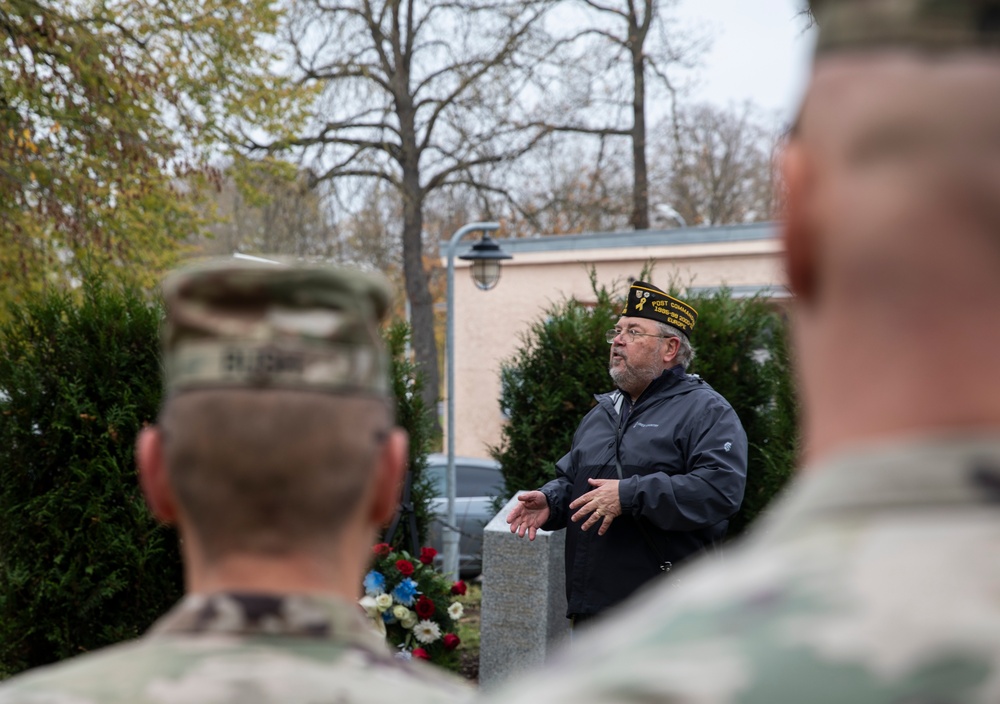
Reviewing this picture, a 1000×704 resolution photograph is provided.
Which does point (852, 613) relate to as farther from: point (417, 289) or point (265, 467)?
point (417, 289)

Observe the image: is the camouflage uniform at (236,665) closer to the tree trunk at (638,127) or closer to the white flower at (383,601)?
the white flower at (383,601)

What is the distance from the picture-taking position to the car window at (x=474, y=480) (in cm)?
1311

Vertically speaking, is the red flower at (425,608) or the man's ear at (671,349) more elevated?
the man's ear at (671,349)

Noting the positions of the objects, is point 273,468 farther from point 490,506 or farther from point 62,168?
point 62,168

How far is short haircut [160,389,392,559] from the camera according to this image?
1.32 m

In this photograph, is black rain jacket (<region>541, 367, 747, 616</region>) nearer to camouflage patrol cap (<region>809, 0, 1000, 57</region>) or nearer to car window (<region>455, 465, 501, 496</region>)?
camouflage patrol cap (<region>809, 0, 1000, 57</region>)

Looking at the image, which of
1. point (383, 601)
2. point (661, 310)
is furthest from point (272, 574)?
point (383, 601)

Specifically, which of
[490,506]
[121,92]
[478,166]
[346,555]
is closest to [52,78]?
[121,92]

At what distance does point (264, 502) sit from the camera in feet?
4.33

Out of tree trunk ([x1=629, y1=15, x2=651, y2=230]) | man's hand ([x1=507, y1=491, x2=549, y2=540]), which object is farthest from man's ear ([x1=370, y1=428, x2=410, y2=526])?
tree trunk ([x1=629, y1=15, x2=651, y2=230])

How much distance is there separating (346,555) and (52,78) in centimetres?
1264

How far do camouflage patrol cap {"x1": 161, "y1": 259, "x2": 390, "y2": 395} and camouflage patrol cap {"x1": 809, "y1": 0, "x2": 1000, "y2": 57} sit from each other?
0.71 m

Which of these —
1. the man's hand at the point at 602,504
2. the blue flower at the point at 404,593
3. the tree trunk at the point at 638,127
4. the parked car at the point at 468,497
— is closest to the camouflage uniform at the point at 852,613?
the man's hand at the point at 602,504

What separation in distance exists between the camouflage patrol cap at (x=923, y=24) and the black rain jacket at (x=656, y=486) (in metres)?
3.67
